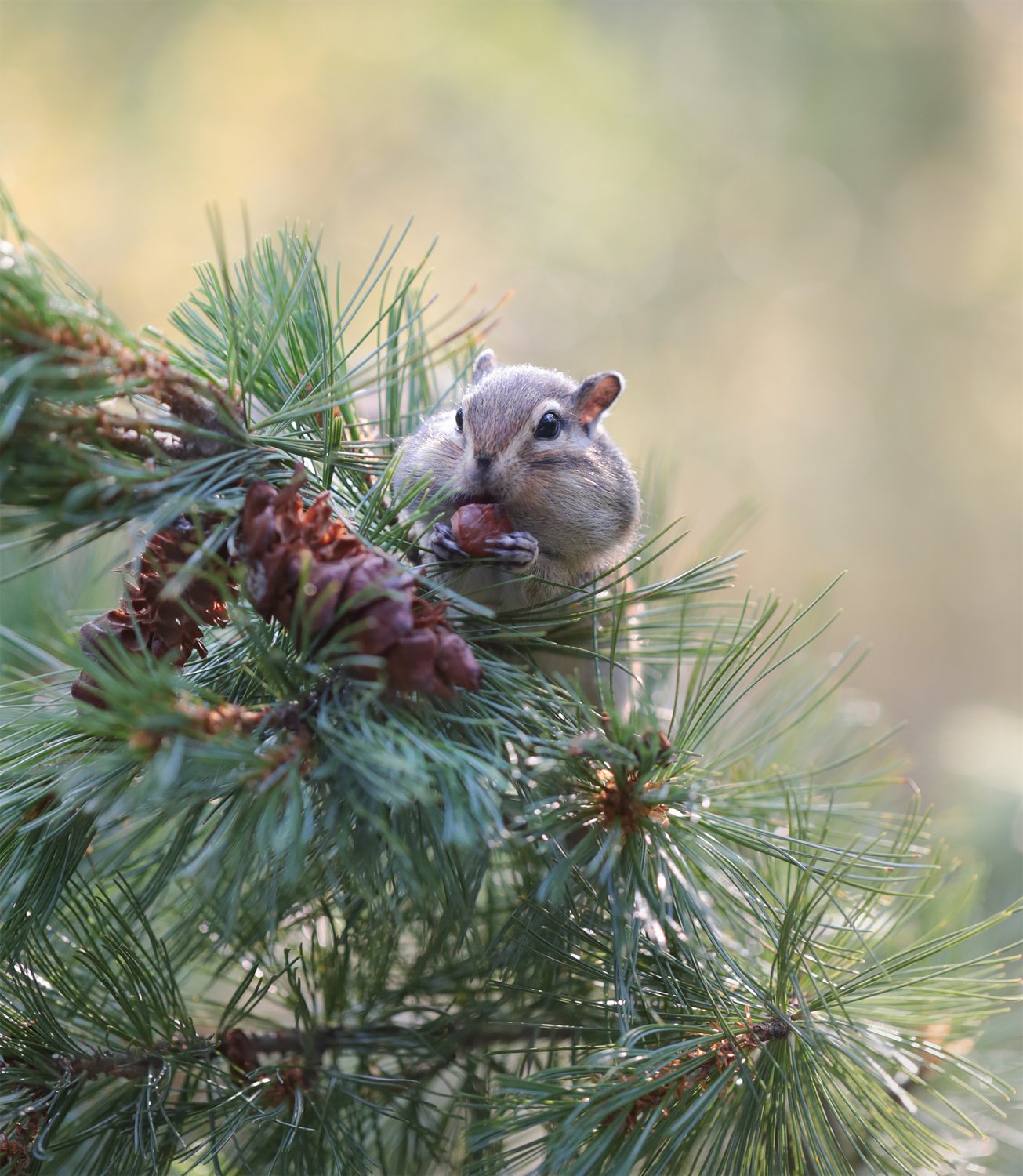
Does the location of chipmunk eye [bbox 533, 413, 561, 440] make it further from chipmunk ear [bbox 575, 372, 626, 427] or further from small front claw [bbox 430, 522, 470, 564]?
small front claw [bbox 430, 522, 470, 564]

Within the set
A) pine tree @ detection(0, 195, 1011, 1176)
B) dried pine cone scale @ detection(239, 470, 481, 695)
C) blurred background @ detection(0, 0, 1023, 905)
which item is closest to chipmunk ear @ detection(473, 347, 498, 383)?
pine tree @ detection(0, 195, 1011, 1176)

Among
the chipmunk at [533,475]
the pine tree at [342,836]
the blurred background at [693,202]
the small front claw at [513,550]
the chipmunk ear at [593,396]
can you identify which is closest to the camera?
the pine tree at [342,836]

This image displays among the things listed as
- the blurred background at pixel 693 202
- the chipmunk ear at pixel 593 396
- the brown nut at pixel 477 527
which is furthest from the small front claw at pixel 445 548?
the blurred background at pixel 693 202

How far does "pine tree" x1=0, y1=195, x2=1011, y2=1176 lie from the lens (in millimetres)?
482

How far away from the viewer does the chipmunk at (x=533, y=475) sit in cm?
79

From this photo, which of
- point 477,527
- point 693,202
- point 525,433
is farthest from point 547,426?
point 693,202

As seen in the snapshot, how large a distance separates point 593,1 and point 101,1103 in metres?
3.10

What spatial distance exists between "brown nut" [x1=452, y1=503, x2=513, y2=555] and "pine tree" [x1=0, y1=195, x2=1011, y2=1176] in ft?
0.11

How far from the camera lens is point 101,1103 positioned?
0.62m

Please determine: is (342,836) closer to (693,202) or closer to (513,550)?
(513,550)

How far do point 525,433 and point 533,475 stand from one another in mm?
40

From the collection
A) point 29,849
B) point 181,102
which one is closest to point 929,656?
point 181,102

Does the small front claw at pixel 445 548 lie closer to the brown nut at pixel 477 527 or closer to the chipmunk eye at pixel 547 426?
the brown nut at pixel 477 527

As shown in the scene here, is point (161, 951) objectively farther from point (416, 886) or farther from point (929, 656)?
point (929, 656)
